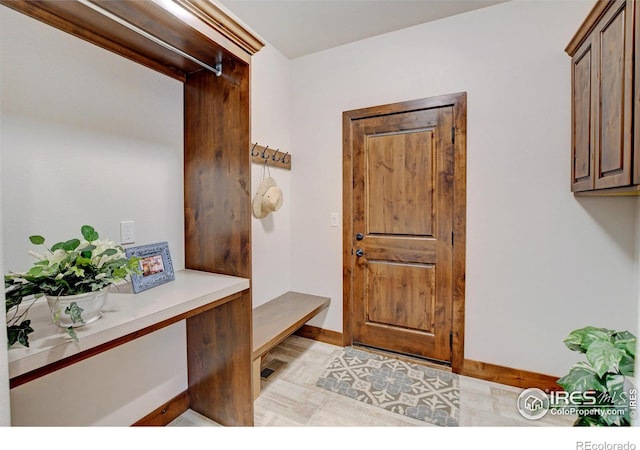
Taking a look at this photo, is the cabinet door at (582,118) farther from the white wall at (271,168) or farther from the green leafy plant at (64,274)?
the green leafy plant at (64,274)

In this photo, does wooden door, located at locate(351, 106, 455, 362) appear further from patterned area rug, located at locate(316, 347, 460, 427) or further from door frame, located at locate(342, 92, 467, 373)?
patterned area rug, located at locate(316, 347, 460, 427)

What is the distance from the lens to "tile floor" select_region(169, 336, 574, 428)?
170 centimetres

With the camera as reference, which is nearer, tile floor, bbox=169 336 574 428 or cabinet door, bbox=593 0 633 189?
cabinet door, bbox=593 0 633 189

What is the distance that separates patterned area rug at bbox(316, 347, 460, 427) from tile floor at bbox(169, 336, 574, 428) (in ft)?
0.17

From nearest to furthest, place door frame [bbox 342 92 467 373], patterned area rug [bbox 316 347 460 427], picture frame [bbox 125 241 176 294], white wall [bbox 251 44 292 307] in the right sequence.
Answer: picture frame [bbox 125 241 176 294] < patterned area rug [bbox 316 347 460 427] < door frame [bbox 342 92 467 373] < white wall [bbox 251 44 292 307]

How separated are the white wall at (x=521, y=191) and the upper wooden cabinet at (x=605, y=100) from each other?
0.16 m

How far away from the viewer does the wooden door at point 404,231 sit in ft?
7.34

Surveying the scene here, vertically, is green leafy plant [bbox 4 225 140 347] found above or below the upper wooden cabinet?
below

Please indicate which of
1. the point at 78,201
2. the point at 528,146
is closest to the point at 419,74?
the point at 528,146

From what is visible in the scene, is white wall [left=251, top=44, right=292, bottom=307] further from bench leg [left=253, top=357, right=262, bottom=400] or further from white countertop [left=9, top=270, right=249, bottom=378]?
white countertop [left=9, top=270, right=249, bottom=378]

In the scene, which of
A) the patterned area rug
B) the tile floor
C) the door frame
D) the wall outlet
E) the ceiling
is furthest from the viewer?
the door frame

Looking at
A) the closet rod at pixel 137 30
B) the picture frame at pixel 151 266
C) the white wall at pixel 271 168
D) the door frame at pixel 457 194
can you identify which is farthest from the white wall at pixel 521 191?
the picture frame at pixel 151 266

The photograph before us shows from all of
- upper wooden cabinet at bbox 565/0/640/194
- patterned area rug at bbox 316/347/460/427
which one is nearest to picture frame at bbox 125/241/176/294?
patterned area rug at bbox 316/347/460/427

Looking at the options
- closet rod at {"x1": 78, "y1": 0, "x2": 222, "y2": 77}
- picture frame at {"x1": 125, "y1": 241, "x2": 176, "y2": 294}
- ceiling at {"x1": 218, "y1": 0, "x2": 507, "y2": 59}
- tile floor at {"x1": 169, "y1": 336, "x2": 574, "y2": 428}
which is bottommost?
tile floor at {"x1": 169, "y1": 336, "x2": 574, "y2": 428}
